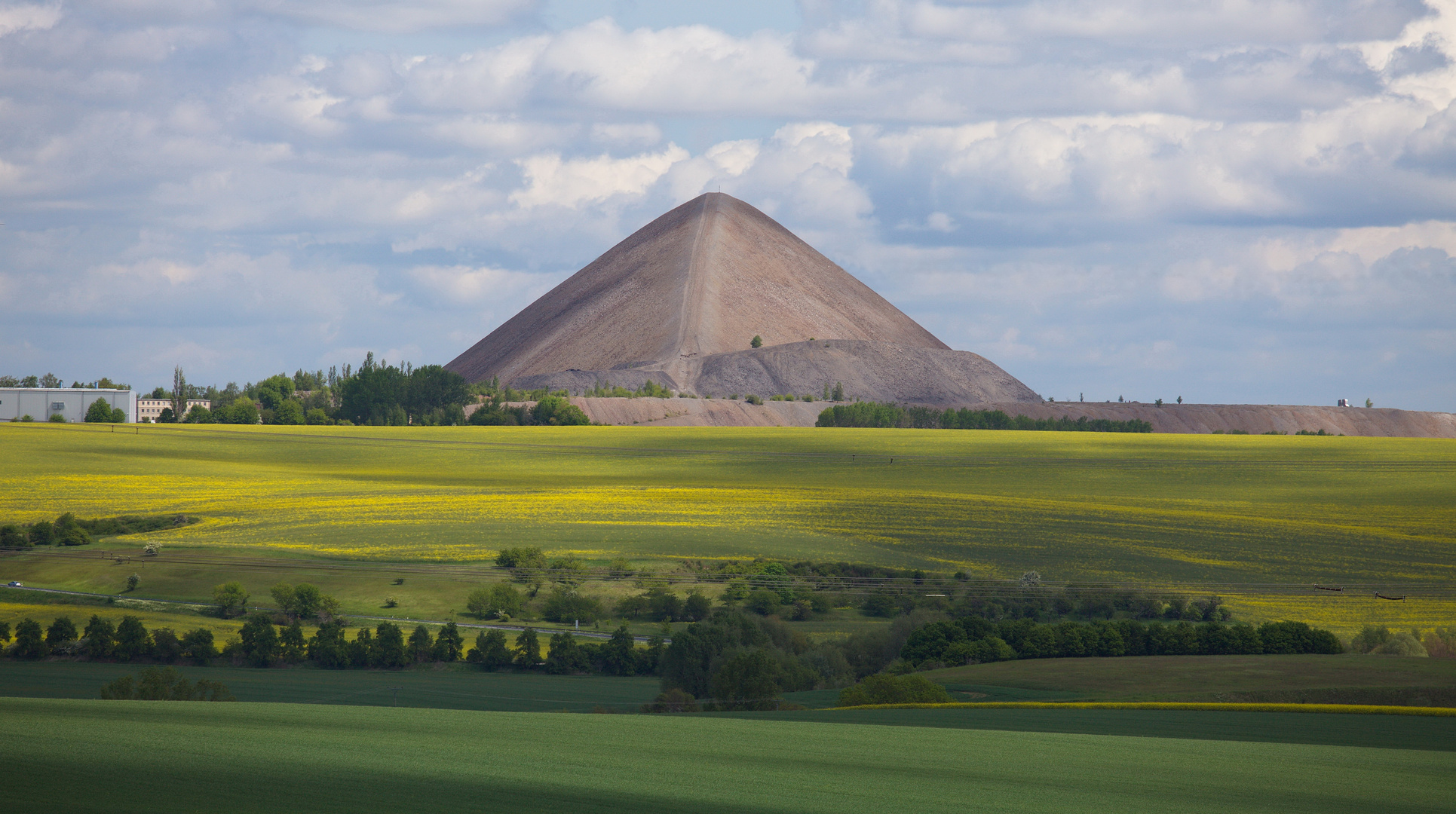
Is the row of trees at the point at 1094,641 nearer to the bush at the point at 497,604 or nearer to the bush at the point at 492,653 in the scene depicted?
the bush at the point at 492,653

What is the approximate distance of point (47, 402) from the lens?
132625 millimetres

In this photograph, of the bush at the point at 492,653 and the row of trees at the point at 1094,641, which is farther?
the bush at the point at 492,653

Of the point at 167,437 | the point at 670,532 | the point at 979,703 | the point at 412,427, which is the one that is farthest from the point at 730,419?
the point at 979,703

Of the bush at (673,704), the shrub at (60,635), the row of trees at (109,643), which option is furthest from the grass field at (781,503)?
the bush at (673,704)

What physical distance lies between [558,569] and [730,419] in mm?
119527

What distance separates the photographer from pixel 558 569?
183ft

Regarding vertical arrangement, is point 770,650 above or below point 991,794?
below

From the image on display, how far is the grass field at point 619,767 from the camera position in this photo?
12820 mm

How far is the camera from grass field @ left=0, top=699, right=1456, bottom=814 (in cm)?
1282

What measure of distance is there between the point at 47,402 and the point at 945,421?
11605 cm

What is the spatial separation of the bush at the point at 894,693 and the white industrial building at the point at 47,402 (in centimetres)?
12744

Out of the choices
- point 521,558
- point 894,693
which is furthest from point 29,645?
point 894,693

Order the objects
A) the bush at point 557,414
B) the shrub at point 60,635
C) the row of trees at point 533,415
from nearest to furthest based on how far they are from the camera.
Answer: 1. the shrub at point 60,635
2. the row of trees at point 533,415
3. the bush at point 557,414

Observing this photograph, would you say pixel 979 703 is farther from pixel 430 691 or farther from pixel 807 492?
pixel 807 492
